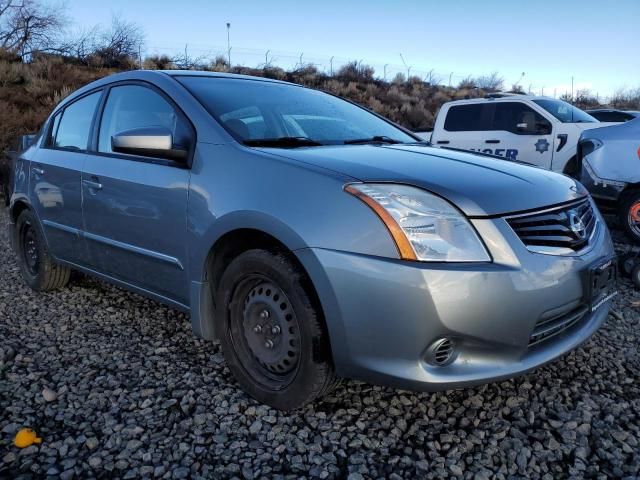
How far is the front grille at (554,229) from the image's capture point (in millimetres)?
2191

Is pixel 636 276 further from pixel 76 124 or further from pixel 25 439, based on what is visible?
pixel 76 124

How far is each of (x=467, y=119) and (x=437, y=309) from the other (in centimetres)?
812

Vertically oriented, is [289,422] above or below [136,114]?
below

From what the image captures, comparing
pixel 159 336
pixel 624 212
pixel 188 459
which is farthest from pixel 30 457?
pixel 624 212

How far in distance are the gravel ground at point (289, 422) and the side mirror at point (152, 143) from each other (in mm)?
1186

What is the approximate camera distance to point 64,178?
3.70m

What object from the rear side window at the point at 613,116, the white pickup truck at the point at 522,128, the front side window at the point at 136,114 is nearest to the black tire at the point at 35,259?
the front side window at the point at 136,114

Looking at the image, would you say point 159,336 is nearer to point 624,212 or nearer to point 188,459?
point 188,459

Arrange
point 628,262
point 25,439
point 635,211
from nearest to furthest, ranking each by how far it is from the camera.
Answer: point 25,439 → point 628,262 → point 635,211

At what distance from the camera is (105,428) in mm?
2379

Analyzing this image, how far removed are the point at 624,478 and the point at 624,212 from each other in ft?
14.7

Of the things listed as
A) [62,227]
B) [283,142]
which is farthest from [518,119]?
[62,227]

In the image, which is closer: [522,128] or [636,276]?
[636,276]

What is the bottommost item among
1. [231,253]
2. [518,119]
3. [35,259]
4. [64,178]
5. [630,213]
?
[35,259]
